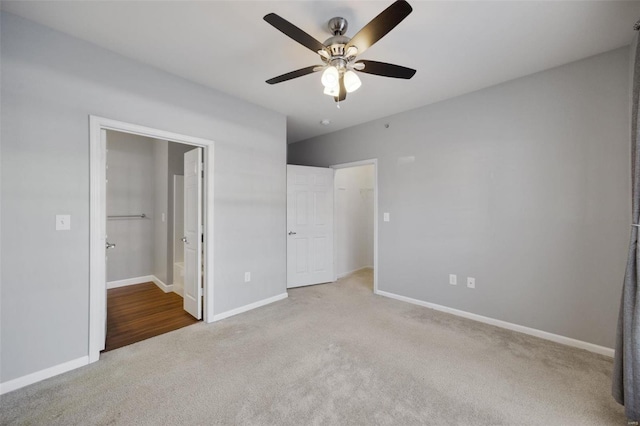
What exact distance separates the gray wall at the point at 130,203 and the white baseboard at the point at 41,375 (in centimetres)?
250

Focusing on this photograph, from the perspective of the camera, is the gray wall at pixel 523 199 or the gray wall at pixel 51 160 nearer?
the gray wall at pixel 51 160

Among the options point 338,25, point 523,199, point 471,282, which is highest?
point 338,25

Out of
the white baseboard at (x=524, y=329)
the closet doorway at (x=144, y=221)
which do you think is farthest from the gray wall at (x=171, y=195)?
the white baseboard at (x=524, y=329)

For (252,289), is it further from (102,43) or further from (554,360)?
(554,360)

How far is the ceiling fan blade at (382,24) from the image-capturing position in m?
1.31

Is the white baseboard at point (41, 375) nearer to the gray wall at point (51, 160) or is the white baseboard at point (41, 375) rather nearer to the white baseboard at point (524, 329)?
the gray wall at point (51, 160)

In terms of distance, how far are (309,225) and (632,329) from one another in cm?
354

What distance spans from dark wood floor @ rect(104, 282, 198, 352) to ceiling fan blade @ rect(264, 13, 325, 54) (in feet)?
9.58

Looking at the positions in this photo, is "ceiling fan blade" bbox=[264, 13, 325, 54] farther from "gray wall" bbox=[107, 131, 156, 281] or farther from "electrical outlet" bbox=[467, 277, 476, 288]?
"gray wall" bbox=[107, 131, 156, 281]

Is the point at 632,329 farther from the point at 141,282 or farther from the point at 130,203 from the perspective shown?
the point at 130,203

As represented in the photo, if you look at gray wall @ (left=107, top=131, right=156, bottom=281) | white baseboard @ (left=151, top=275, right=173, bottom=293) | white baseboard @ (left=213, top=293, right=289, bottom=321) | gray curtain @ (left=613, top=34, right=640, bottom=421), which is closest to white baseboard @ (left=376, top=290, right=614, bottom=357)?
gray curtain @ (left=613, top=34, right=640, bottom=421)

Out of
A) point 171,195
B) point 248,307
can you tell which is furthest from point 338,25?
point 171,195

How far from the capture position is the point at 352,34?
2.01 m

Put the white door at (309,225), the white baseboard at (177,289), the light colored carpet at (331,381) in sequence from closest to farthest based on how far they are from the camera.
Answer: the light colored carpet at (331,381), the white baseboard at (177,289), the white door at (309,225)
